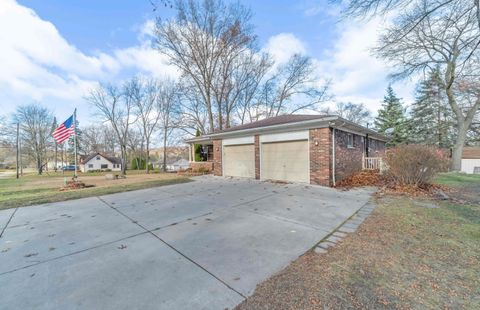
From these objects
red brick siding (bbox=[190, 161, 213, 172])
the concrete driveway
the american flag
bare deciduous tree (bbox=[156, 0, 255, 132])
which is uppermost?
bare deciduous tree (bbox=[156, 0, 255, 132])

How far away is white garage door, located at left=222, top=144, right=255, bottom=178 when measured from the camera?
10.8 meters

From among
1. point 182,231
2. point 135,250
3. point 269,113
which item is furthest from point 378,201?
point 269,113

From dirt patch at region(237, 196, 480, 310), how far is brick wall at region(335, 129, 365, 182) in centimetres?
503

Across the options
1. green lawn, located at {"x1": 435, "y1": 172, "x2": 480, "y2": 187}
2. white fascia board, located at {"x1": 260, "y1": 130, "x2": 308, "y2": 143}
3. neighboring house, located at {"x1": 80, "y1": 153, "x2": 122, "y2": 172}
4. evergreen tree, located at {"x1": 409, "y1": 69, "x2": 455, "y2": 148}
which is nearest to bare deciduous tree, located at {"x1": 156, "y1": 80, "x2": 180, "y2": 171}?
white fascia board, located at {"x1": 260, "y1": 130, "x2": 308, "y2": 143}

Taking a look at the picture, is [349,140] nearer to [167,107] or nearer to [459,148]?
[459,148]

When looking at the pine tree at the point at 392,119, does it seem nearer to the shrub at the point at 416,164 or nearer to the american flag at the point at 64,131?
the shrub at the point at 416,164

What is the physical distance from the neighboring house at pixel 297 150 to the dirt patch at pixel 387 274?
15.6 ft

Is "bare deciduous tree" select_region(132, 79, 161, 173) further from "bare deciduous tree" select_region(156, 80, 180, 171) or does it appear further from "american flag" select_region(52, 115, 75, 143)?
"american flag" select_region(52, 115, 75, 143)

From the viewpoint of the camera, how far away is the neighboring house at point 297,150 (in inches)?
320

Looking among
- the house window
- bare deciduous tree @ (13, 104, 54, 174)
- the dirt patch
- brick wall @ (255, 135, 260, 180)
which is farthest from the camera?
bare deciduous tree @ (13, 104, 54, 174)

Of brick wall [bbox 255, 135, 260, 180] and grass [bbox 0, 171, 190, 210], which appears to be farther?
brick wall [bbox 255, 135, 260, 180]

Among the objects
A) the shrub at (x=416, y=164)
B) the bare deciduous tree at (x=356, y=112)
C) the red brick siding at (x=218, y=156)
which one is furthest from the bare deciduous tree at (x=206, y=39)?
the bare deciduous tree at (x=356, y=112)

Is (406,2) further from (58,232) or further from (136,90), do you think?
(136,90)

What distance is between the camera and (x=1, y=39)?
716 cm
